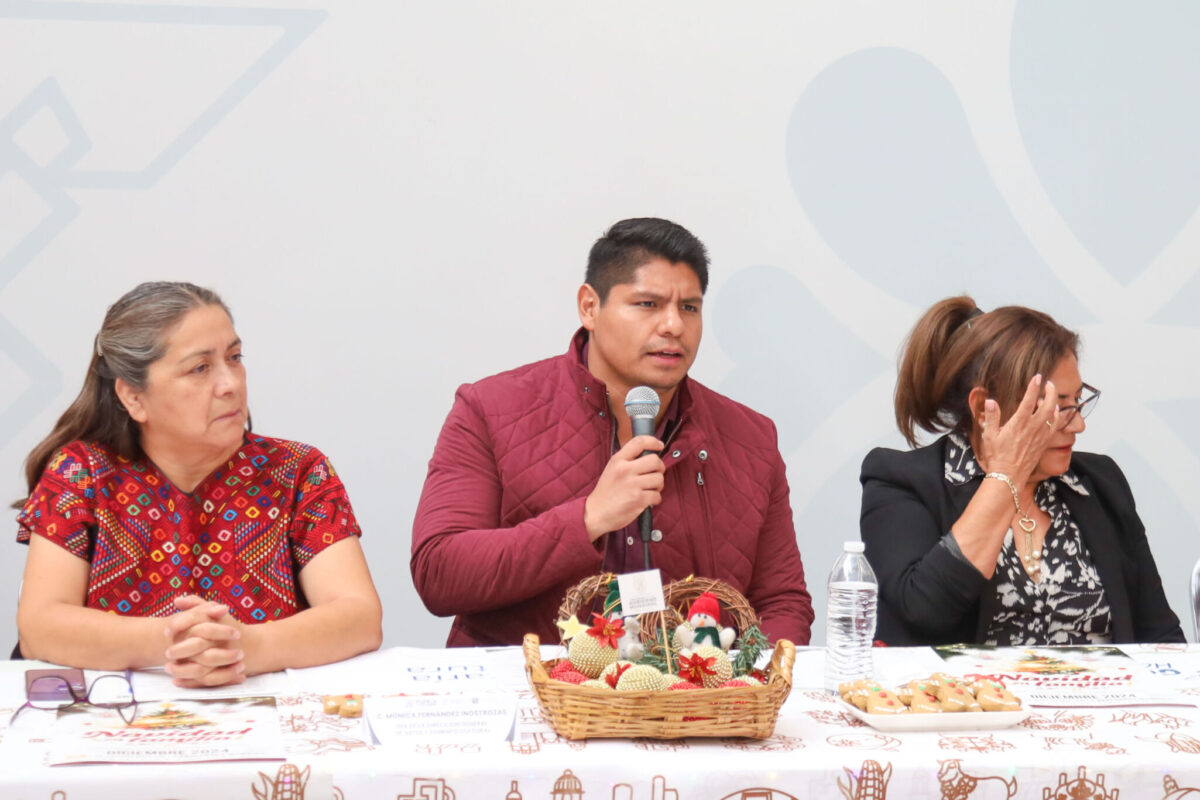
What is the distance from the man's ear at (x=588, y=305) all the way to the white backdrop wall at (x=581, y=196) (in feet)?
1.94

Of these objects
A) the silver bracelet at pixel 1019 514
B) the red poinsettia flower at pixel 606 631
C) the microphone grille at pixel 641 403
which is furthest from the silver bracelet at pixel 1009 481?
the red poinsettia flower at pixel 606 631

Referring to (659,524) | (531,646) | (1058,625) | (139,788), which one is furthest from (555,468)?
(139,788)

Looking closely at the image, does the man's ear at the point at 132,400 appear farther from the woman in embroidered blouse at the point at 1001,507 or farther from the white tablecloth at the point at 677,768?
the woman in embroidered blouse at the point at 1001,507

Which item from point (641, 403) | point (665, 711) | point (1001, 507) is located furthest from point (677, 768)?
point (1001, 507)

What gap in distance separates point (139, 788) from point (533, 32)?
2236 mm

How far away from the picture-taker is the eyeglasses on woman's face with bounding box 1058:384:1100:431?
236 centimetres

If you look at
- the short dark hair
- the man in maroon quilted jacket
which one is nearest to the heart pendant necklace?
the man in maroon quilted jacket

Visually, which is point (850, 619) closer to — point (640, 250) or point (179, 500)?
point (640, 250)

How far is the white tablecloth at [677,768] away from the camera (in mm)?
1287

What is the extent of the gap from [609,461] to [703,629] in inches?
24.1

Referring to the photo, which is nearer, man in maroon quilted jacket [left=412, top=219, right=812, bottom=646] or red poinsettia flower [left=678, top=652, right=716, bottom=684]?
red poinsettia flower [left=678, top=652, right=716, bottom=684]

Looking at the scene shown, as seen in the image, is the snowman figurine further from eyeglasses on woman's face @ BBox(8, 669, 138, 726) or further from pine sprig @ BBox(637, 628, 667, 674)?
eyeglasses on woman's face @ BBox(8, 669, 138, 726)

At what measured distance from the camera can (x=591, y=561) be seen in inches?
83.0

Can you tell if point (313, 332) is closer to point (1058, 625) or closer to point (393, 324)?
point (393, 324)
